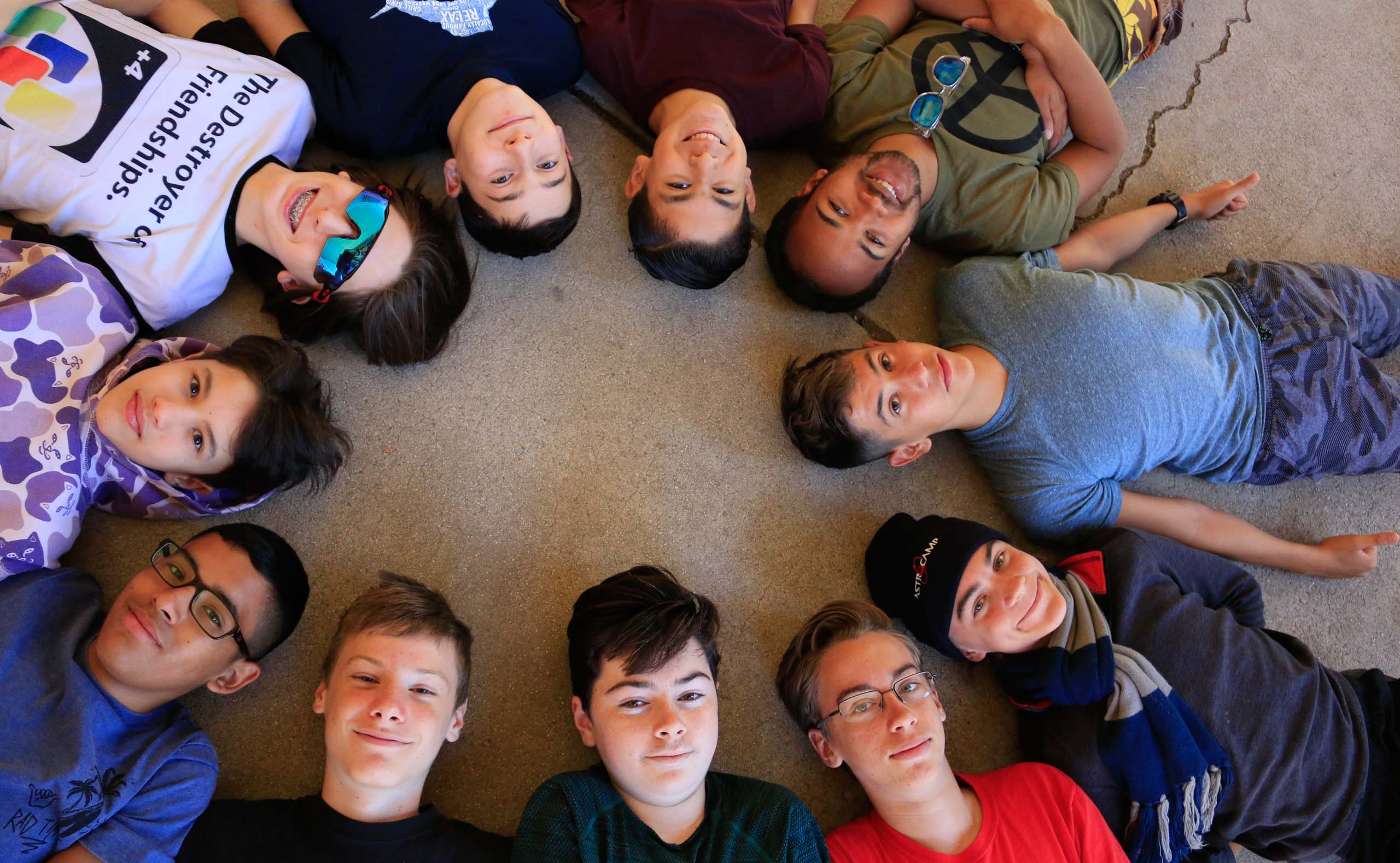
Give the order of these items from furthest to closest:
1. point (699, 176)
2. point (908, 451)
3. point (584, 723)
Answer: point (908, 451) → point (699, 176) → point (584, 723)

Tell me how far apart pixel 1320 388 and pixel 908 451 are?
3.80 ft

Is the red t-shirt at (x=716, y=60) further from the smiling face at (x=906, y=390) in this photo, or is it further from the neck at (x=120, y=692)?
the neck at (x=120, y=692)

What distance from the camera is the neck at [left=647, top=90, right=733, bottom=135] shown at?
2278 mm

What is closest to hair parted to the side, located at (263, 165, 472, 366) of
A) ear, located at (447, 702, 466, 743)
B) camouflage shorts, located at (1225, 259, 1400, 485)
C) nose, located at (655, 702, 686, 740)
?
ear, located at (447, 702, 466, 743)

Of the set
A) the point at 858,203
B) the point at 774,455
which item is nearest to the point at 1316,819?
the point at 774,455

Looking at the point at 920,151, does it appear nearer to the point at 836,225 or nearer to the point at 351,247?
the point at 836,225

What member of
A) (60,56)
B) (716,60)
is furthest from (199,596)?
(716,60)

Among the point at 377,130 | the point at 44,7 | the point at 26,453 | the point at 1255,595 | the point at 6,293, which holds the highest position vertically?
the point at 44,7

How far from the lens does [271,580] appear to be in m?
1.89

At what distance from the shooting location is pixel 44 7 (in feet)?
6.61

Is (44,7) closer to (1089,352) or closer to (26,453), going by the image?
(26,453)

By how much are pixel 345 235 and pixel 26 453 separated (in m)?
0.82

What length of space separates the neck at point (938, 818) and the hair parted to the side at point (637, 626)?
20.5 inches

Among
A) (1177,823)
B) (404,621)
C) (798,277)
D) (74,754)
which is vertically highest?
Result: (798,277)
